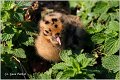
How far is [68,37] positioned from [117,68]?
107cm

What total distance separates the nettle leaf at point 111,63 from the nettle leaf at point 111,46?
0.10m

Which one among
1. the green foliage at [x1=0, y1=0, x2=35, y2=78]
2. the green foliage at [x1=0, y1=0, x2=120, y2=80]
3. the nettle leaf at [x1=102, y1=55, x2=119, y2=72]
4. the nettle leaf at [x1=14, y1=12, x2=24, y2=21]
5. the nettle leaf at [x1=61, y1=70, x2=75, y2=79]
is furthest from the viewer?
the nettle leaf at [x1=14, y1=12, x2=24, y2=21]

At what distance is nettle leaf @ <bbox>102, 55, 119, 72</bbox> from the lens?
10.4ft

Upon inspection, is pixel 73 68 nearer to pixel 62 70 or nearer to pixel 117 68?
pixel 62 70

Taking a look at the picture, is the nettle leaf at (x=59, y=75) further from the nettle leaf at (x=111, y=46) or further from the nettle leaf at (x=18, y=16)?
the nettle leaf at (x=18, y=16)

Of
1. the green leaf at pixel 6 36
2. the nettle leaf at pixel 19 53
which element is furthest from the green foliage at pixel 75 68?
the green leaf at pixel 6 36

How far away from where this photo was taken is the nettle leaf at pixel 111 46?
3.42 m

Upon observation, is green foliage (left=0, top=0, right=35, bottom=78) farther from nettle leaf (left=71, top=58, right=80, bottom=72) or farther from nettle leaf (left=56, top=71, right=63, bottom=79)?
nettle leaf (left=71, top=58, right=80, bottom=72)

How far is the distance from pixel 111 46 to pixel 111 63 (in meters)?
0.24

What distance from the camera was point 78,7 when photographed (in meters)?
4.93

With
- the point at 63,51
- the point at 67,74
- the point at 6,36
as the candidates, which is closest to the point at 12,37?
the point at 6,36

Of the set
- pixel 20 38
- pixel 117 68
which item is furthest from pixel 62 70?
pixel 20 38

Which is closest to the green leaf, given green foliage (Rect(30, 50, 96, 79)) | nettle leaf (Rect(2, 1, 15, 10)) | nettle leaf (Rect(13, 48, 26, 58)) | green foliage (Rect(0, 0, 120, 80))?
green foliage (Rect(0, 0, 120, 80))

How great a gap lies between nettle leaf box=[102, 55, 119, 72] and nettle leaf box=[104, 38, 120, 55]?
0.34ft
